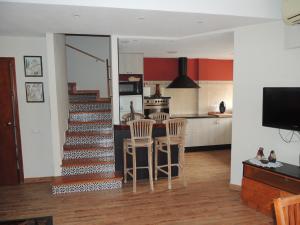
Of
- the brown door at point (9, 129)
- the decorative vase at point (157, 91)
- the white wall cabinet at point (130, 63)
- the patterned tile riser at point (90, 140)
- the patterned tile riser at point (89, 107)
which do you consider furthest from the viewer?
the decorative vase at point (157, 91)

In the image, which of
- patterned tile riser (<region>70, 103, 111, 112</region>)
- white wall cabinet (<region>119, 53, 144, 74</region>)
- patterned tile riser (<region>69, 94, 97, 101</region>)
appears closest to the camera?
patterned tile riser (<region>70, 103, 111, 112</region>)

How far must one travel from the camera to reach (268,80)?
3543 millimetres

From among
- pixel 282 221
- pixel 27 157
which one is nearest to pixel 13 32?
pixel 27 157

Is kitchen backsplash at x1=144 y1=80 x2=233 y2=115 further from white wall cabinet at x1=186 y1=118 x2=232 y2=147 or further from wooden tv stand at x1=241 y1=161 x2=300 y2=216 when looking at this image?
wooden tv stand at x1=241 y1=161 x2=300 y2=216

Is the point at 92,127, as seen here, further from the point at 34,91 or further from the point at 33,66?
the point at 33,66

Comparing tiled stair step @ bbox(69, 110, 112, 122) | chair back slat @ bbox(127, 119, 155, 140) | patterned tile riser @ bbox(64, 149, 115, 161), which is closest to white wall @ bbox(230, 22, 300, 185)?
chair back slat @ bbox(127, 119, 155, 140)

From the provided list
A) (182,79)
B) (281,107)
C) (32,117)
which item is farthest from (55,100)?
(182,79)

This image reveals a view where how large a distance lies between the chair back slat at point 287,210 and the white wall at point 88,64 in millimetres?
Result: 6133

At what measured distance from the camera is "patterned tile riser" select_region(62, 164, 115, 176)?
14.0 ft

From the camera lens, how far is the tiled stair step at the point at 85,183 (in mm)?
3957

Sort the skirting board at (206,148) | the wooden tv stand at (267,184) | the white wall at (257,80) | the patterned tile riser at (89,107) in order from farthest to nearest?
the skirting board at (206,148), the patterned tile riser at (89,107), the white wall at (257,80), the wooden tv stand at (267,184)

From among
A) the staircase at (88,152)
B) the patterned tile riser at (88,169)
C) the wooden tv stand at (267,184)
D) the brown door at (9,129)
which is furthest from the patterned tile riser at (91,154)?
the wooden tv stand at (267,184)

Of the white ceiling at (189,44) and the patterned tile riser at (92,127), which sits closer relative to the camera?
Result: the white ceiling at (189,44)

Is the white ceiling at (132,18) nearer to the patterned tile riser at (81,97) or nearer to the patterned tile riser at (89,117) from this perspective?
the patterned tile riser at (89,117)
